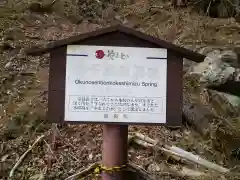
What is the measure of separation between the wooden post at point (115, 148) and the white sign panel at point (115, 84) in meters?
0.15

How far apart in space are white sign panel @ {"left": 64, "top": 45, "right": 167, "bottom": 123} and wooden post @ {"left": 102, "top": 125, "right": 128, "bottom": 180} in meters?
0.15

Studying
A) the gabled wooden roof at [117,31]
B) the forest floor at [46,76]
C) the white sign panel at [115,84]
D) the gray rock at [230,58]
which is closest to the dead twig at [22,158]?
the forest floor at [46,76]

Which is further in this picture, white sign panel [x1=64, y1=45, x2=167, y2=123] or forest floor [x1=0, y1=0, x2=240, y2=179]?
forest floor [x1=0, y1=0, x2=240, y2=179]

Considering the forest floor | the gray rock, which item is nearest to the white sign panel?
the forest floor

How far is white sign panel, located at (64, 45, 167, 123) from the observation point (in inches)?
98.1

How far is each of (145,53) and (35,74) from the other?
103 inches

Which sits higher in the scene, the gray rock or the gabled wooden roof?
the gray rock

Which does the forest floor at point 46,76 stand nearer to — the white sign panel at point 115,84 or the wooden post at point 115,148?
the wooden post at point 115,148

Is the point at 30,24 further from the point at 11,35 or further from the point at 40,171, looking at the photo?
the point at 40,171

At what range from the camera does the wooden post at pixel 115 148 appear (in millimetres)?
2623

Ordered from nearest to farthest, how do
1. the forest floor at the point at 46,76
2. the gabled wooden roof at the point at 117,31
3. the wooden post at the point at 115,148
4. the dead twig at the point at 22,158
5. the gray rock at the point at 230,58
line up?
1. the gabled wooden roof at the point at 117,31
2. the wooden post at the point at 115,148
3. the dead twig at the point at 22,158
4. the forest floor at the point at 46,76
5. the gray rock at the point at 230,58

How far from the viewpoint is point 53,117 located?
2512mm

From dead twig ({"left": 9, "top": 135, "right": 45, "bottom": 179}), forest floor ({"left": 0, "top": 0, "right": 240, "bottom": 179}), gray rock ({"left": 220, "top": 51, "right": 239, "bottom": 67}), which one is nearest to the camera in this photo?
dead twig ({"left": 9, "top": 135, "right": 45, "bottom": 179})

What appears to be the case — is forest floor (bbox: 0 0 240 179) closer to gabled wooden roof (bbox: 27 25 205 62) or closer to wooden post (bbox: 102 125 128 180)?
wooden post (bbox: 102 125 128 180)
